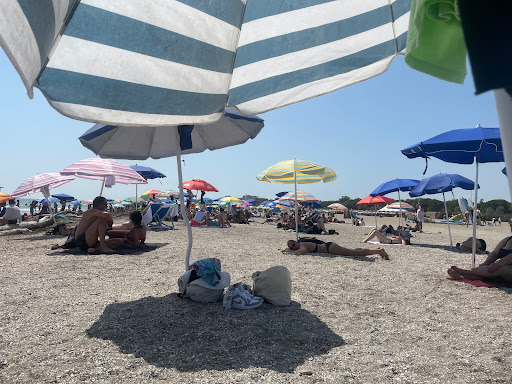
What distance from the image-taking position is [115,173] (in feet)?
28.3

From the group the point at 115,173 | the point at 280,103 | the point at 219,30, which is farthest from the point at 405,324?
the point at 115,173

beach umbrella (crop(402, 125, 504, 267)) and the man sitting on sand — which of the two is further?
the man sitting on sand

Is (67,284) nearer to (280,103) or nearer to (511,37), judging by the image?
(280,103)

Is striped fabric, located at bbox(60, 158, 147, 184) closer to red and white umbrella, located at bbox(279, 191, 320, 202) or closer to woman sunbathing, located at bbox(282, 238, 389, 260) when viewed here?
woman sunbathing, located at bbox(282, 238, 389, 260)

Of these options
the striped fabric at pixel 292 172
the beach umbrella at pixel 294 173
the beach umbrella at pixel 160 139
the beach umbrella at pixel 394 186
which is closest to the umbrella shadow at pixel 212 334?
the beach umbrella at pixel 160 139

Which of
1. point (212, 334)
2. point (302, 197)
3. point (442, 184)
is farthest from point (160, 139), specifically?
point (302, 197)

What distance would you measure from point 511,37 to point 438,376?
1.94 metres

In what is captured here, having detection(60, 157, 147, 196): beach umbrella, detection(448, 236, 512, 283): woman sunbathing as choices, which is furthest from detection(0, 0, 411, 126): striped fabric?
detection(60, 157, 147, 196): beach umbrella

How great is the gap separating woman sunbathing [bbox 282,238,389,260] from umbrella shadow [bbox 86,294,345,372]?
338 centimetres

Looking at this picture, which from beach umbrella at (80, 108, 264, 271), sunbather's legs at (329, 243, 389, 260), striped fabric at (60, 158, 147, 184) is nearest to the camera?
beach umbrella at (80, 108, 264, 271)

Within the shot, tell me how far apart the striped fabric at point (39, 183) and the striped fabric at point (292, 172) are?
19.5ft

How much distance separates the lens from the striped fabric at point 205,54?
87.9 inches

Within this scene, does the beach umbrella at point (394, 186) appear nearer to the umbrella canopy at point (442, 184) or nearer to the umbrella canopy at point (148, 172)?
the umbrella canopy at point (442, 184)

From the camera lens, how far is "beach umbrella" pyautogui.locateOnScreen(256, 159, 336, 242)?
316 inches
